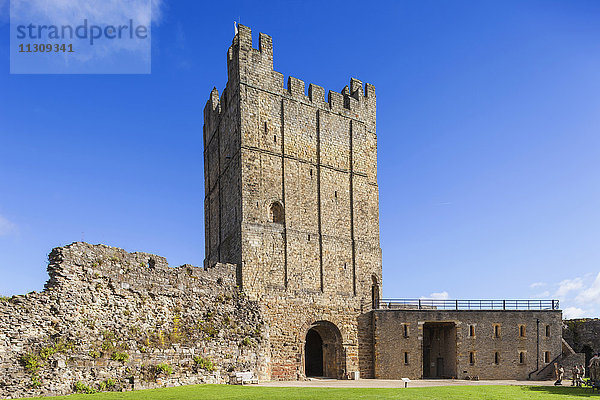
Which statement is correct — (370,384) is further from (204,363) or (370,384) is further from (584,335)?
(584,335)

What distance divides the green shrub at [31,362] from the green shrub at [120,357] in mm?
3000

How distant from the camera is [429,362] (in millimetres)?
33969

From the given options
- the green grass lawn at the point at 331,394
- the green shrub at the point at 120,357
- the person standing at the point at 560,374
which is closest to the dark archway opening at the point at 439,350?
the person standing at the point at 560,374

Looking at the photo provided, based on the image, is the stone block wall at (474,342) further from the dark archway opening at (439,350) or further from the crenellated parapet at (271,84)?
the crenellated parapet at (271,84)

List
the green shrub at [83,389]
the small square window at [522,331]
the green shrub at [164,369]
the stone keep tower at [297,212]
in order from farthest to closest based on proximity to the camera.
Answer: the small square window at [522,331] → the stone keep tower at [297,212] → the green shrub at [164,369] → the green shrub at [83,389]

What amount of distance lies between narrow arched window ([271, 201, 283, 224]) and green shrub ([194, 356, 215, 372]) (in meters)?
8.53

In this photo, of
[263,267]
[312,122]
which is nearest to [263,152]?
[312,122]

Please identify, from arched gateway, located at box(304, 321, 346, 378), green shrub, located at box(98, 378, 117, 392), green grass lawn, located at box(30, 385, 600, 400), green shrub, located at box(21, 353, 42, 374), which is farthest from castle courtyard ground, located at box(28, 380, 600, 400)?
arched gateway, located at box(304, 321, 346, 378)

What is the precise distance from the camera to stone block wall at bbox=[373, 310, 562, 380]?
30328 mm

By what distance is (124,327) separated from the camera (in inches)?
883

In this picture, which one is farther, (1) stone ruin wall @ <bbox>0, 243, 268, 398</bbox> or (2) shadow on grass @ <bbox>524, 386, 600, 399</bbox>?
(2) shadow on grass @ <bbox>524, 386, 600, 399</bbox>

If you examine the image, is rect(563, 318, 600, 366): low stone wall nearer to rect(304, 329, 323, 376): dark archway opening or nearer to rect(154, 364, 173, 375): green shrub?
rect(304, 329, 323, 376): dark archway opening

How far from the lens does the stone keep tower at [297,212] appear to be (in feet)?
93.9

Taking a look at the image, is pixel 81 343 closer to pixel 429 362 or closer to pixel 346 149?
pixel 346 149
